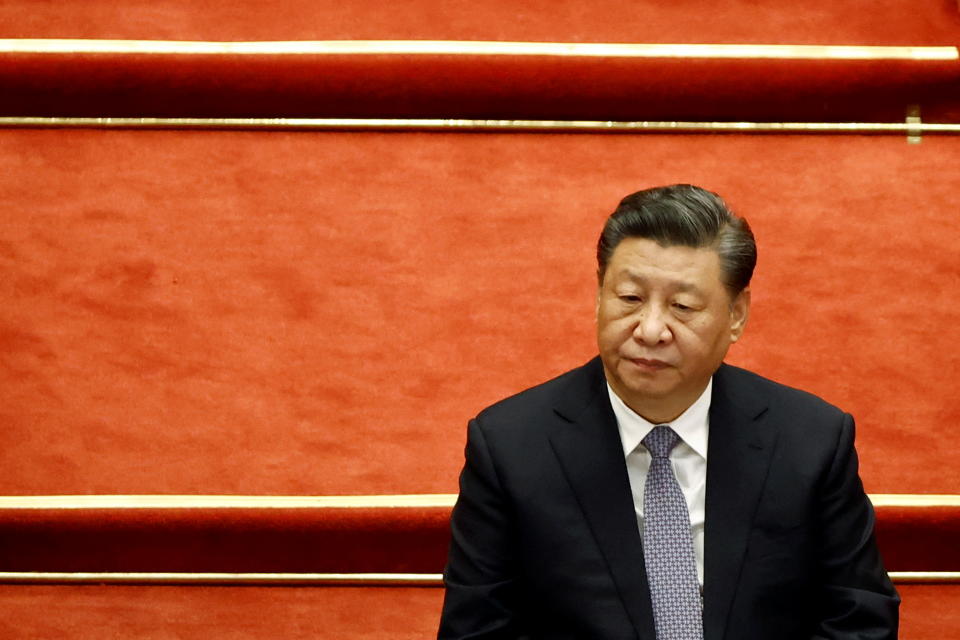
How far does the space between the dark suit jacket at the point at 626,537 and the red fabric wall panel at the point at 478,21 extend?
0.40 metres

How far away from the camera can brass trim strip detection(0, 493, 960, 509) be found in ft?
2.49

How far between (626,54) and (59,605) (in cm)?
54

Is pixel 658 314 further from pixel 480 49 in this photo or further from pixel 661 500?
pixel 480 49

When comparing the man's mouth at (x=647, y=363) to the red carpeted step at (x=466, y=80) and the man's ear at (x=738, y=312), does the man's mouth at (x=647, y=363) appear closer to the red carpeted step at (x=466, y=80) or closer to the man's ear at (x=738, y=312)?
the man's ear at (x=738, y=312)

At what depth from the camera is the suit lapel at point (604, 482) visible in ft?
1.71

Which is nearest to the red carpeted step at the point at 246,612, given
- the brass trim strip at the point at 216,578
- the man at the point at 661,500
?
the brass trim strip at the point at 216,578

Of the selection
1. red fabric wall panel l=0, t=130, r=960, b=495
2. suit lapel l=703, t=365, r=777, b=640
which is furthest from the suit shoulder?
red fabric wall panel l=0, t=130, r=960, b=495

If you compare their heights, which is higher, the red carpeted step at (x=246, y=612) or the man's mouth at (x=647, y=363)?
the man's mouth at (x=647, y=363)

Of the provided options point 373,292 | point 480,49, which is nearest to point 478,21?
point 480,49

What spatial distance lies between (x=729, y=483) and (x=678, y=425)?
0.04 metres

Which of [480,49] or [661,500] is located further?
[480,49]

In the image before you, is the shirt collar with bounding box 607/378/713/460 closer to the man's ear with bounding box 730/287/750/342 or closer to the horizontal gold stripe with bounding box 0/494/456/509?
the man's ear with bounding box 730/287/750/342

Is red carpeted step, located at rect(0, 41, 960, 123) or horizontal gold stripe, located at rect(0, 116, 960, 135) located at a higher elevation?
red carpeted step, located at rect(0, 41, 960, 123)

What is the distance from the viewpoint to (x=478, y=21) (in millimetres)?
854
